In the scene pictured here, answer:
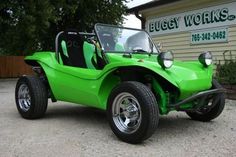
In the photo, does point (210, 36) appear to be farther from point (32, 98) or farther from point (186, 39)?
point (32, 98)

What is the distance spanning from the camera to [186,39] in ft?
41.9

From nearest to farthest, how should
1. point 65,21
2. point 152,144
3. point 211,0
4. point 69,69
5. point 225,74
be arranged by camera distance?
point 152,144 → point 69,69 → point 225,74 → point 211,0 → point 65,21

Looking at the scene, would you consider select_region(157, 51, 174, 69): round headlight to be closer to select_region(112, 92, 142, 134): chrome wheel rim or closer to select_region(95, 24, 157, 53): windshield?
select_region(112, 92, 142, 134): chrome wheel rim

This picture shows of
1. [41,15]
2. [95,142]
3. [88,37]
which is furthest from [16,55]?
[95,142]

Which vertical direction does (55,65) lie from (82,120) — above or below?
above

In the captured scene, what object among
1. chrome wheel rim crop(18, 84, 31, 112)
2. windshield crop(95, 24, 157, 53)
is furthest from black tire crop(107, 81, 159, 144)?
chrome wheel rim crop(18, 84, 31, 112)

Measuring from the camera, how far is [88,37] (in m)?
7.25

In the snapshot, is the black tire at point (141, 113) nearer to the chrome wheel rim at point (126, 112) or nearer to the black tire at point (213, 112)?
the chrome wheel rim at point (126, 112)

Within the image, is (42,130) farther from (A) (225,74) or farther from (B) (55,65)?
(A) (225,74)

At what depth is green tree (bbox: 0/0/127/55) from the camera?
16392mm

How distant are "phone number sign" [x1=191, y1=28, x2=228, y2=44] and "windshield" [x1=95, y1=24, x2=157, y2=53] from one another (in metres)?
4.63

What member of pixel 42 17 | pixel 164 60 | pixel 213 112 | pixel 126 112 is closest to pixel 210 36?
pixel 213 112

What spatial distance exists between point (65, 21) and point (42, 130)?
1772 centimetres

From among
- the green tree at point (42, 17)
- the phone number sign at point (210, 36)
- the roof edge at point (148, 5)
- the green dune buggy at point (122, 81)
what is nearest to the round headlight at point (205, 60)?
the green dune buggy at point (122, 81)
